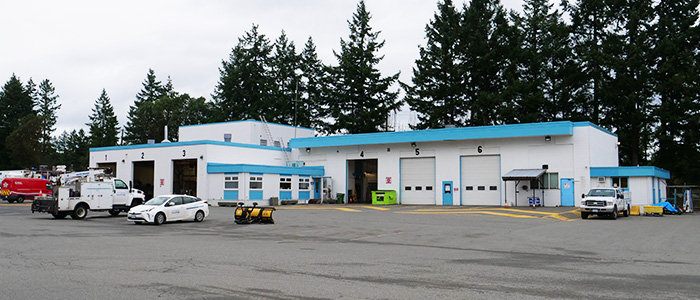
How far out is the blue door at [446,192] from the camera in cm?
4078

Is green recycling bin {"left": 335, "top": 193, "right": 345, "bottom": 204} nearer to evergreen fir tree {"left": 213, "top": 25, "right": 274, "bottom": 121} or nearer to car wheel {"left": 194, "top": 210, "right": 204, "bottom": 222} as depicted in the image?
car wheel {"left": 194, "top": 210, "right": 204, "bottom": 222}

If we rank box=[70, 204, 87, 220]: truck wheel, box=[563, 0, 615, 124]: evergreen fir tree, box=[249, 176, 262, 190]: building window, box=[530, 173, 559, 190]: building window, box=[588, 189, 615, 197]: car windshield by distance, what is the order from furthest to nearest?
box=[563, 0, 615, 124]: evergreen fir tree → box=[249, 176, 262, 190]: building window → box=[530, 173, 559, 190]: building window → box=[588, 189, 615, 197]: car windshield → box=[70, 204, 87, 220]: truck wheel

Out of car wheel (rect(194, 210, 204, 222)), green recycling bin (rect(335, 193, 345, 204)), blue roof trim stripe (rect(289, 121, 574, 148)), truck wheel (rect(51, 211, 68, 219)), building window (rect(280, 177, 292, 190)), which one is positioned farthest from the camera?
green recycling bin (rect(335, 193, 345, 204))

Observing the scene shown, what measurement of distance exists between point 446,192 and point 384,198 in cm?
496

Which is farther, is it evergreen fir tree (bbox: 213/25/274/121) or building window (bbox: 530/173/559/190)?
evergreen fir tree (bbox: 213/25/274/121)

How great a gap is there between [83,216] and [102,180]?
7.11 ft

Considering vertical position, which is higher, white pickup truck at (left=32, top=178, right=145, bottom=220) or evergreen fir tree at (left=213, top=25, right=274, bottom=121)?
evergreen fir tree at (left=213, top=25, right=274, bottom=121)

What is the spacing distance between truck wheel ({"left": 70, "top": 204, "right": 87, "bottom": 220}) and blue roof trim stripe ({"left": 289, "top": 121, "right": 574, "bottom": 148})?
22.7m

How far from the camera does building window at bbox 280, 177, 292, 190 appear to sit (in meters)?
43.1

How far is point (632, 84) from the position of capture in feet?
155

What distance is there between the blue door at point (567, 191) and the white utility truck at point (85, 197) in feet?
89.6

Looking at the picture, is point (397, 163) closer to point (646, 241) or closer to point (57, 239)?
point (646, 241)

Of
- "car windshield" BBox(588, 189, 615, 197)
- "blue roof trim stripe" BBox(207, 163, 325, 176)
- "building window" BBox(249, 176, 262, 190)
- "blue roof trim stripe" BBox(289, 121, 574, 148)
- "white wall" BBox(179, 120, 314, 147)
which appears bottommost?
"car windshield" BBox(588, 189, 615, 197)

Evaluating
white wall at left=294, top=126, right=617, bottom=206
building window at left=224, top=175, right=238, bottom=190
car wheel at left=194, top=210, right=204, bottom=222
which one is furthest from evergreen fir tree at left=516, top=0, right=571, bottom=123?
car wheel at left=194, top=210, right=204, bottom=222
